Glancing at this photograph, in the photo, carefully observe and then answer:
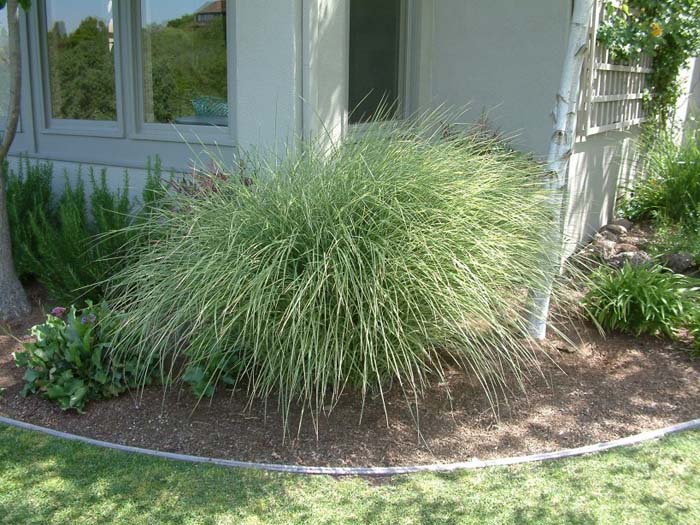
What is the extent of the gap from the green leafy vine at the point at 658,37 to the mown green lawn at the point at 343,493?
3.84 meters

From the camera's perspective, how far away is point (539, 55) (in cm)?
572

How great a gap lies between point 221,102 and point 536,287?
3.16m

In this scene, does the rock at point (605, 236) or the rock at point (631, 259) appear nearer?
the rock at point (631, 259)

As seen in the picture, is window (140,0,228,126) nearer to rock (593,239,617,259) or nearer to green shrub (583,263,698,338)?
green shrub (583,263,698,338)

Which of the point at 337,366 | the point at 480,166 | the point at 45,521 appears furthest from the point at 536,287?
the point at 45,521

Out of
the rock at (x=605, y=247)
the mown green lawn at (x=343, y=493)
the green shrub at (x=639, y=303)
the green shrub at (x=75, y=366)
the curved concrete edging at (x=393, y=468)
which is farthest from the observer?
the rock at (x=605, y=247)

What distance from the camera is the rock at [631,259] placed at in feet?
17.8

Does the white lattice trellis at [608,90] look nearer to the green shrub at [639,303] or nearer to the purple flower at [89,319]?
the green shrub at [639,303]

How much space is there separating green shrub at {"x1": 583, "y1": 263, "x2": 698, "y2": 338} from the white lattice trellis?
60.8 inches

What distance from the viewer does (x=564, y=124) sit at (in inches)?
169

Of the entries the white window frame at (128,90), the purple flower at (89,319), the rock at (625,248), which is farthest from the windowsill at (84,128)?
the rock at (625,248)

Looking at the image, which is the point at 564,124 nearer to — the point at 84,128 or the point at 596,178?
the point at 596,178

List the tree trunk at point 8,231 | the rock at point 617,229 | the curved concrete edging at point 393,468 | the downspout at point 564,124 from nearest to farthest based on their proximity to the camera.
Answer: the curved concrete edging at point 393,468
the downspout at point 564,124
the tree trunk at point 8,231
the rock at point 617,229

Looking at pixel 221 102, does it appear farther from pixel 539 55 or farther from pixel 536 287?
pixel 536 287
